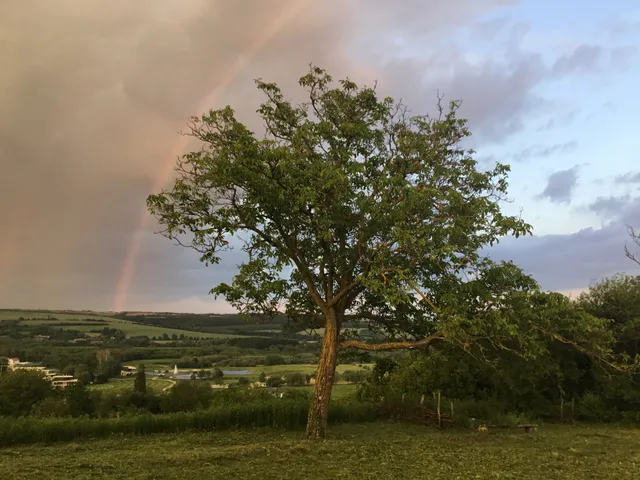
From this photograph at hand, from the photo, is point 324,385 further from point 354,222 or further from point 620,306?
point 620,306

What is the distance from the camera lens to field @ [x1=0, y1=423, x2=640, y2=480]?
10.6 metres

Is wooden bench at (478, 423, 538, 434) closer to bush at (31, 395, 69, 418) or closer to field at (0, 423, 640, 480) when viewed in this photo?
field at (0, 423, 640, 480)

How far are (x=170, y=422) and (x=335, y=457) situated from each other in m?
8.20

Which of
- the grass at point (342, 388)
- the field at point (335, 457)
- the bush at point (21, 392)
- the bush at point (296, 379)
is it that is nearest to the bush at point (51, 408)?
the bush at point (21, 392)

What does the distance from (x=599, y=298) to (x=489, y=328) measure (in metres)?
15.5

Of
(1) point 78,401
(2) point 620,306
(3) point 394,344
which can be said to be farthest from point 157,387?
(2) point 620,306

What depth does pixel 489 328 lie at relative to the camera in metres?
14.8

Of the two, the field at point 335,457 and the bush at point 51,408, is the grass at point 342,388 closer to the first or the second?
the field at point 335,457

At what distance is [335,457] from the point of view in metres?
12.6

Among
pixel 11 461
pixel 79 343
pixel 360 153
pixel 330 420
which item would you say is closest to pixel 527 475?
pixel 330 420

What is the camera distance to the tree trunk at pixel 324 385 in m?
15.7

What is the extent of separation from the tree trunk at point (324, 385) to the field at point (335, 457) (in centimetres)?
74

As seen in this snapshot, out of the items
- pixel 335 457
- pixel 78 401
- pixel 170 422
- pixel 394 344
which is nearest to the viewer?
pixel 335 457

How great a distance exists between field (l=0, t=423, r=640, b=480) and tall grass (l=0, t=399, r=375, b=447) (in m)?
0.71
